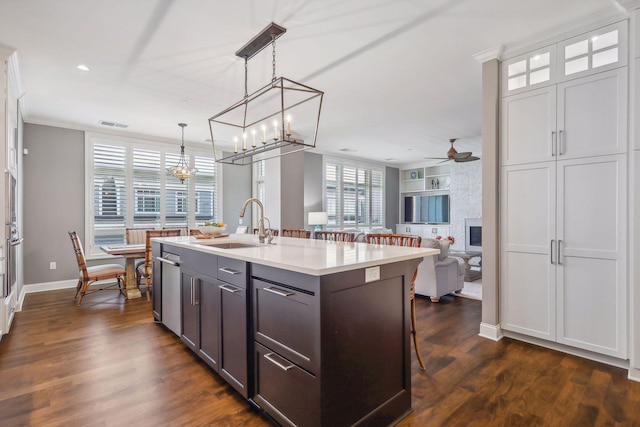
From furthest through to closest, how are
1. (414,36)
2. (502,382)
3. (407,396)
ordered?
1. (414,36)
2. (502,382)
3. (407,396)

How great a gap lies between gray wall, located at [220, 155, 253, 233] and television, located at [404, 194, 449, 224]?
517 centimetres

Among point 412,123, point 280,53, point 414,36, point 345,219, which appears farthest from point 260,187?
point 414,36

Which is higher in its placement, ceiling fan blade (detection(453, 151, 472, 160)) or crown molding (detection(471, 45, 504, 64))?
crown molding (detection(471, 45, 504, 64))

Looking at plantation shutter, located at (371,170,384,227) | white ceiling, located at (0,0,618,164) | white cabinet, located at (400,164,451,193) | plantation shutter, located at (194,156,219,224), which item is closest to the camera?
white ceiling, located at (0,0,618,164)

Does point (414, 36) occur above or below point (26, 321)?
above

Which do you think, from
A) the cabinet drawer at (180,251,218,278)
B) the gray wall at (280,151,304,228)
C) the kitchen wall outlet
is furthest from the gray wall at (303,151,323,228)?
the kitchen wall outlet

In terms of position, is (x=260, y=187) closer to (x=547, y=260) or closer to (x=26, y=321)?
(x=26, y=321)

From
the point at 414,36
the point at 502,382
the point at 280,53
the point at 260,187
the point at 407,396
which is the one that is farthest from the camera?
the point at 260,187

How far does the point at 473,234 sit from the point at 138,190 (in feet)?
25.4

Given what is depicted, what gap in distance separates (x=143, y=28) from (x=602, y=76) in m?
3.61

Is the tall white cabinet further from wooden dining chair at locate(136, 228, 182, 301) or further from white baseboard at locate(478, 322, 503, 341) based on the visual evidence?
wooden dining chair at locate(136, 228, 182, 301)

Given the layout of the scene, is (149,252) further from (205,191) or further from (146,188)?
(205,191)

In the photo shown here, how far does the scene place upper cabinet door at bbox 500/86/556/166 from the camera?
2.73 meters

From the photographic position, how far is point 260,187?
23.6ft
